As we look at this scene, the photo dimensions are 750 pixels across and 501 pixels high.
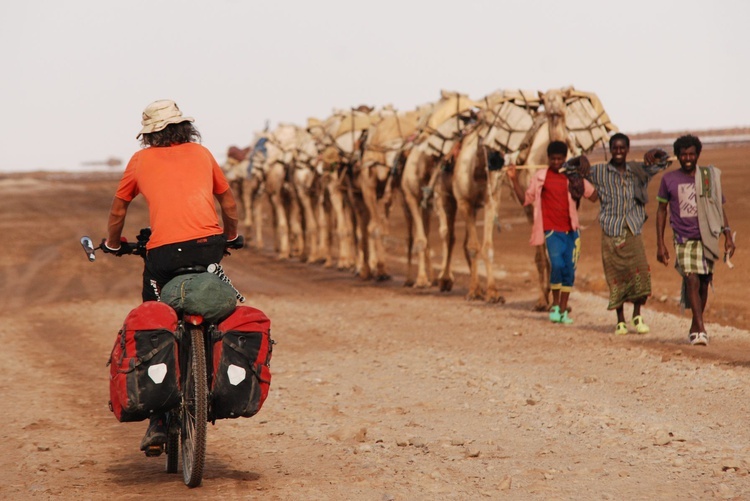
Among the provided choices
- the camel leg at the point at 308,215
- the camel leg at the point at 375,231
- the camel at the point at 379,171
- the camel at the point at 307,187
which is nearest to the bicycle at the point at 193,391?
the camel at the point at 379,171

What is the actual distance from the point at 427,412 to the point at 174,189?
3063 millimetres

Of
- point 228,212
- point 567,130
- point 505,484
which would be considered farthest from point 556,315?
point 505,484

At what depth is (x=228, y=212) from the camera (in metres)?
7.34

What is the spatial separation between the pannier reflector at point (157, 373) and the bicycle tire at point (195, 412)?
162 millimetres

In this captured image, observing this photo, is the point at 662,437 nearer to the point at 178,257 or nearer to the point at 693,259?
the point at 178,257

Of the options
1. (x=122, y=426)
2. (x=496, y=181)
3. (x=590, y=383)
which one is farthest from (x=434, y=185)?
(x=122, y=426)

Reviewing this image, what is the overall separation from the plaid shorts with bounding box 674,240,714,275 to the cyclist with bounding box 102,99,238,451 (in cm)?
592

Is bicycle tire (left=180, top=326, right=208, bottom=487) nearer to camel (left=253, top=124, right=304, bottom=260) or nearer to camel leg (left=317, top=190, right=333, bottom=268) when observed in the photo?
camel leg (left=317, top=190, right=333, bottom=268)

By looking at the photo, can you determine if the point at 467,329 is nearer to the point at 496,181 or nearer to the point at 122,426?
the point at 496,181

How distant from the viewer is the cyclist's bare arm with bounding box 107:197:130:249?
7020mm

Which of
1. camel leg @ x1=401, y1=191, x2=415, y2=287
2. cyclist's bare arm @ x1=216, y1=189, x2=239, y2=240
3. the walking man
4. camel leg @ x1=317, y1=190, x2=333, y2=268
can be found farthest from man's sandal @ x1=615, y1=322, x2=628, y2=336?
camel leg @ x1=317, y1=190, x2=333, y2=268

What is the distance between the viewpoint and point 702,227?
11.6 m

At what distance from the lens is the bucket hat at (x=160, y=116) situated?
6.94 m

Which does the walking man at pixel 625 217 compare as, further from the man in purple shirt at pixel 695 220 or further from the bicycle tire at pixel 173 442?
the bicycle tire at pixel 173 442
